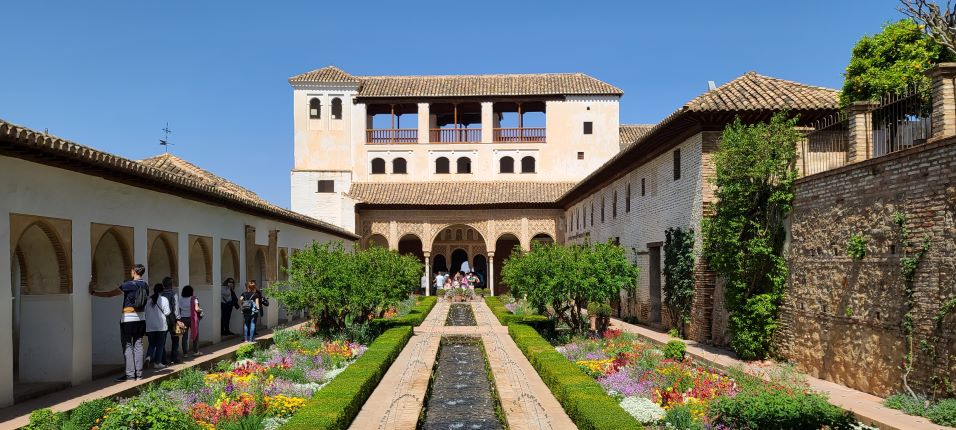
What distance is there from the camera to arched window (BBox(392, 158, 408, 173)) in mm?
41781

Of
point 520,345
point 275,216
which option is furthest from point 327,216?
point 520,345

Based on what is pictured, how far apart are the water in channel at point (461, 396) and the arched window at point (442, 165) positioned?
84.0 feet

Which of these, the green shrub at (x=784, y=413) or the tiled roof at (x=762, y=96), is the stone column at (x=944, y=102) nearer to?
the green shrub at (x=784, y=413)

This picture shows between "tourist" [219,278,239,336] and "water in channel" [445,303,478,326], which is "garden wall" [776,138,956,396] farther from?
"water in channel" [445,303,478,326]

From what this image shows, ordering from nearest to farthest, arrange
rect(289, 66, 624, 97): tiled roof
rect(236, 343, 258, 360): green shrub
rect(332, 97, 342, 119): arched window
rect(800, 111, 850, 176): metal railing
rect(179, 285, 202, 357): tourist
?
rect(800, 111, 850, 176): metal railing → rect(236, 343, 258, 360): green shrub → rect(179, 285, 202, 357): tourist → rect(289, 66, 624, 97): tiled roof → rect(332, 97, 342, 119): arched window

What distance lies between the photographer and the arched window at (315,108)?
40812mm

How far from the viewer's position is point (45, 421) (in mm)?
7047

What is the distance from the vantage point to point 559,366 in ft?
38.9

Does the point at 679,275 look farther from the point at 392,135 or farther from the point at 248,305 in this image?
the point at 392,135

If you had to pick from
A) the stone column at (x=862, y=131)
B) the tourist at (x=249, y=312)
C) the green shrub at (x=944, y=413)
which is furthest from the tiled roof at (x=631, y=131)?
the green shrub at (x=944, y=413)

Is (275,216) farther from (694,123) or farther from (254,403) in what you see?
(254,403)

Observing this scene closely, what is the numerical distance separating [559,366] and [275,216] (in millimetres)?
11803

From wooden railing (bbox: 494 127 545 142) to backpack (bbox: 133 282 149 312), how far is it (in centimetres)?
3141

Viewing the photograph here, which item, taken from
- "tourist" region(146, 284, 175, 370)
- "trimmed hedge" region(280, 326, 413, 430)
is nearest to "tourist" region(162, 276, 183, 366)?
"tourist" region(146, 284, 175, 370)
